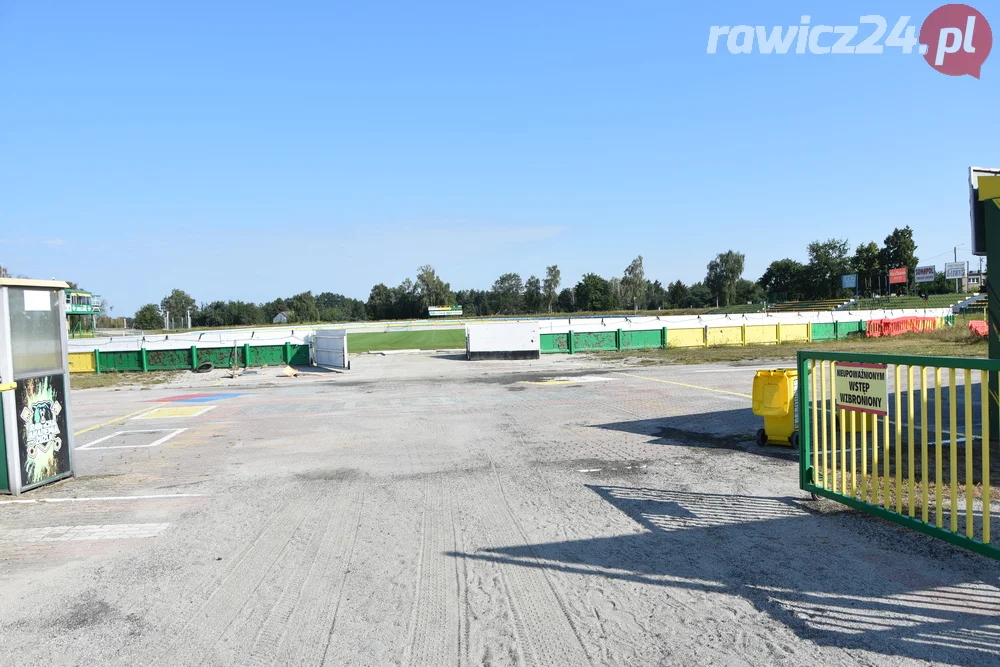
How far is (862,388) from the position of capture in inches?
250

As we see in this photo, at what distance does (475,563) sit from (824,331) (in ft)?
146

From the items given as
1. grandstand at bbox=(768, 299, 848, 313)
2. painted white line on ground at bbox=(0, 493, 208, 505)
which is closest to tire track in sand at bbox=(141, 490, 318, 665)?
painted white line on ground at bbox=(0, 493, 208, 505)

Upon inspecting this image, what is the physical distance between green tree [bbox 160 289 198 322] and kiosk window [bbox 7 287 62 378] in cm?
12589

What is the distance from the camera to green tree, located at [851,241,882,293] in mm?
100438

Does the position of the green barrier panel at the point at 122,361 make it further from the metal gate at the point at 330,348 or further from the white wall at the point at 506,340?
the white wall at the point at 506,340

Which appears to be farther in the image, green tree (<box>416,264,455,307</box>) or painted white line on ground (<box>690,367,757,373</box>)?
green tree (<box>416,264,455,307</box>)

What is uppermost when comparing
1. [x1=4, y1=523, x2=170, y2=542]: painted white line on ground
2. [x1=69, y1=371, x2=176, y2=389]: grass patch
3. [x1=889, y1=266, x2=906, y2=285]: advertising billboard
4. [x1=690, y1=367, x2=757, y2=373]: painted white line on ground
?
[x1=889, y1=266, x2=906, y2=285]: advertising billboard

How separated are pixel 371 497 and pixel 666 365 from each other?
2197 centimetres

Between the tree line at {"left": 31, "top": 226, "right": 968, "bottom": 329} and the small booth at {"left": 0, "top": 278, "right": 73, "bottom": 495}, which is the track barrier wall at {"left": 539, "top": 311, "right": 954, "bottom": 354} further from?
the tree line at {"left": 31, "top": 226, "right": 968, "bottom": 329}

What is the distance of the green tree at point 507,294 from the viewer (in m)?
143

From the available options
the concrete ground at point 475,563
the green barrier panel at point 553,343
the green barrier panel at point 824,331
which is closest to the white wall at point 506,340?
the green barrier panel at point 553,343

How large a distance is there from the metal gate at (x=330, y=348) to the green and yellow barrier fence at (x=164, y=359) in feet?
9.37

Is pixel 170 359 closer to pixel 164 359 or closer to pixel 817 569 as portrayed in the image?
pixel 164 359

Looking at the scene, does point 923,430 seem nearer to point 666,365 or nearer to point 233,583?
point 233,583
